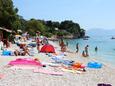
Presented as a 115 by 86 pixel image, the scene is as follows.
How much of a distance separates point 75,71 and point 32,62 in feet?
8.45

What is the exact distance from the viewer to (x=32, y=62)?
21391 mm

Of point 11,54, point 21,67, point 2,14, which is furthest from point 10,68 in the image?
point 2,14

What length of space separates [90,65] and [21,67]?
672 cm

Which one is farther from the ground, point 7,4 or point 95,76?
point 7,4

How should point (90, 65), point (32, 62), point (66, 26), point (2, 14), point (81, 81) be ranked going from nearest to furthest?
point (81, 81) → point (32, 62) → point (90, 65) → point (2, 14) → point (66, 26)

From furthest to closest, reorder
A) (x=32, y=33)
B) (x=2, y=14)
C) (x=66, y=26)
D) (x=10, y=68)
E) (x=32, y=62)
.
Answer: (x=66, y=26) → (x=32, y=33) → (x=2, y=14) → (x=32, y=62) → (x=10, y=68)

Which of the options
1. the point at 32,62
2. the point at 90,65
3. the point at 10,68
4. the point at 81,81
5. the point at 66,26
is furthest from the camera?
the point at 66,26

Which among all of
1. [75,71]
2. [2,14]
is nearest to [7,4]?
[2,14]

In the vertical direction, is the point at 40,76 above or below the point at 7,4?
below

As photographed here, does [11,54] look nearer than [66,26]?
Yes

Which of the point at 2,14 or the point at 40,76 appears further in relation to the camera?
the point at 2,14

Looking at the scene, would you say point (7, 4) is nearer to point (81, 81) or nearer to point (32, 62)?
point (32, 62)

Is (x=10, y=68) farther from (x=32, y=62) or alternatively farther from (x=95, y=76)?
(x=95, y=76)

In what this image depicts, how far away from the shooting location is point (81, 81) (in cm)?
1825
